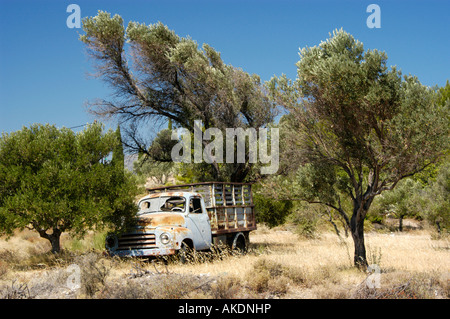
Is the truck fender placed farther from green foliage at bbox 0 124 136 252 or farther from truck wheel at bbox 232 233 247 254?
truck wheel at bbox 232 233 247 254

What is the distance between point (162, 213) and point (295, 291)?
18.6 feet

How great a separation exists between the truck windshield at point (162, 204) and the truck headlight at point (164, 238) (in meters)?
1.95

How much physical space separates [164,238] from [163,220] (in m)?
0.84

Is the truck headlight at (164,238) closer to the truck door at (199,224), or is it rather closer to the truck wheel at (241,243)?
the truck door at (199,224)

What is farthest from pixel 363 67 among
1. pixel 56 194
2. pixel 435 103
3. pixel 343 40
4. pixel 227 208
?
pixel 56 194

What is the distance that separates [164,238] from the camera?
11117 millimetres

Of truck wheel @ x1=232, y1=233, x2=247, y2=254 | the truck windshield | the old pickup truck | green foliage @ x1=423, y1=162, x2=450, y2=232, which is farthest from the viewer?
green foliage @ x1=423, y1=162, x2=450, y2=232

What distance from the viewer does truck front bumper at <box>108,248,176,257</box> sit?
36.0 ft

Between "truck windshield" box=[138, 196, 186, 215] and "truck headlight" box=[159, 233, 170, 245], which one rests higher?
"truck windshield" box=[138, 196, 186, 215]

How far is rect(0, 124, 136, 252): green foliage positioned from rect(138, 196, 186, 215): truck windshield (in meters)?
0.89

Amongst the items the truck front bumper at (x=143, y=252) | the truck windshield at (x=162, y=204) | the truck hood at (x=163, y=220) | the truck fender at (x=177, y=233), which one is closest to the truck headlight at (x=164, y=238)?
the truck fender at (x=177, y=233)

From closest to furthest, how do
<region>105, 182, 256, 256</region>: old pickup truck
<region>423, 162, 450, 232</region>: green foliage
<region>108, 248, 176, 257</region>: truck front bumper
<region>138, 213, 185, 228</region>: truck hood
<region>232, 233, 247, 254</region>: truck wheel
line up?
1. <region>108, 248, 176, 257</region>: truck front bumper
2. <region>105, 182, 256, 256</region>: old pickup truck
3. <region>138, 213, 185, 228</region>: truck hood
4. <region>232, 233, 247, 254</region>: truck wheel
5. <region>423, 162, 450, 232</region>: green foliage

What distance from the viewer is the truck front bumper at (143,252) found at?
10984 mm

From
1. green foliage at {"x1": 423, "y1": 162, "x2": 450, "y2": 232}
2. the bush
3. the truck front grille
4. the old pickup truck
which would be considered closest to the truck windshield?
the old pickup truck
